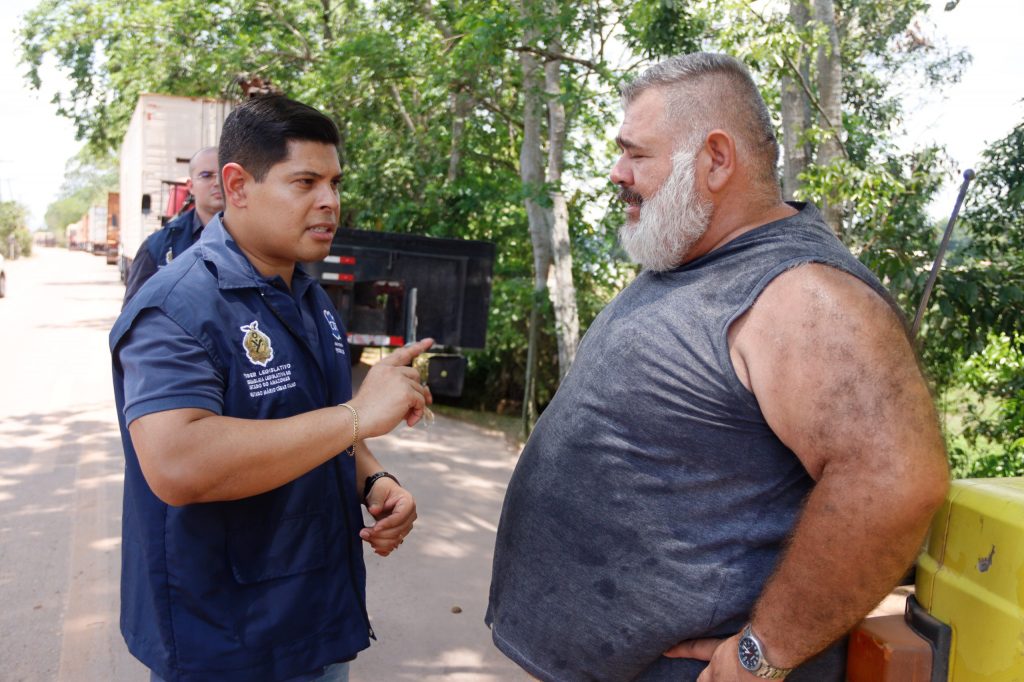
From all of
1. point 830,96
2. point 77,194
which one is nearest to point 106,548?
point 830,96

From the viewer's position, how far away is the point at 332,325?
2.36 metres

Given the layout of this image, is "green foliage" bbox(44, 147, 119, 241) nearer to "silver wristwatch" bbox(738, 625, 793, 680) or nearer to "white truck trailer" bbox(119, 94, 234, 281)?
"white truck trailer" bbox(119, 94, 234, 281)

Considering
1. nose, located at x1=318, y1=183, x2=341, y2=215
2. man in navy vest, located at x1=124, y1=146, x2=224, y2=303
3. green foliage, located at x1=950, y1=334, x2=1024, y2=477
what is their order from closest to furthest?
1. nose, located at x1=318, y1=183, x2=341, y2=215
2. man in navy vest, located at x1=124, y1=146, x2=224, y2=303
3. green foliage, located at x1=950, y1=334, x2=1024, y2=477

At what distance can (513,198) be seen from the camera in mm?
9500

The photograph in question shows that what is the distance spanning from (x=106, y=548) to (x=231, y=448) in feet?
13.8

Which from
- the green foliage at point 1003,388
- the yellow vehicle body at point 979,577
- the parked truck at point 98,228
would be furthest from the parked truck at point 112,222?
the yellow vehicle body at point 979,577

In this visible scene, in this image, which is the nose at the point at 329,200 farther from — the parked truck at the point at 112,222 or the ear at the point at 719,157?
the parked truck at the point at 112,222

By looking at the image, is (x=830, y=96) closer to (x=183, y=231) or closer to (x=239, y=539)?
(x=183, y=231)

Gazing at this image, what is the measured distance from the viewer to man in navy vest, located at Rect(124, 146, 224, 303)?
4.50 meters

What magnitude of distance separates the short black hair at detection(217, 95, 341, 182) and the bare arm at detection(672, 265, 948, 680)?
1.14m

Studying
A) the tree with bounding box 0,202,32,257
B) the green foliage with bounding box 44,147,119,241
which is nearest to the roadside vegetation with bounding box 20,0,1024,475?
the tree with bounding box 0,202,32,257

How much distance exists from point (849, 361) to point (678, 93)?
74 cm

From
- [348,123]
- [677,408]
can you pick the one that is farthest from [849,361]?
[348,123]

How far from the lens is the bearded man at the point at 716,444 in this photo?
159 centimetres
